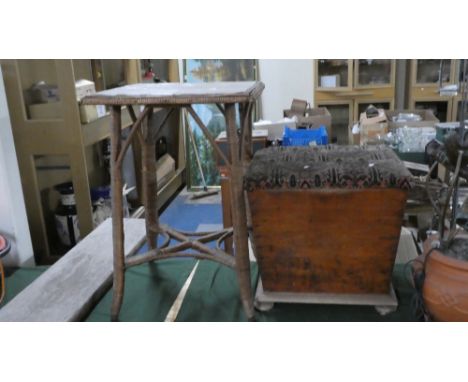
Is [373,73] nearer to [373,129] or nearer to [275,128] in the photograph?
[373,129]

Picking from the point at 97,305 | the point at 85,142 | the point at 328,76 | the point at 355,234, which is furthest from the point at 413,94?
the point at 97,305

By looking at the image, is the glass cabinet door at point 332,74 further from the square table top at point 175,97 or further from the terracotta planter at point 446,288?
the terracotta planter at point 446,288

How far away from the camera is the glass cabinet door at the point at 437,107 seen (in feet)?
16.2

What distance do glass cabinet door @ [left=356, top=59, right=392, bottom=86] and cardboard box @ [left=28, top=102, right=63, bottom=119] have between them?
329 cm

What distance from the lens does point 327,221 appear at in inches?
58.5

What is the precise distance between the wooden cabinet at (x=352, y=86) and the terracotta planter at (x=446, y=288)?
3.74m

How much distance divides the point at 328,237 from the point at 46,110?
2080mm

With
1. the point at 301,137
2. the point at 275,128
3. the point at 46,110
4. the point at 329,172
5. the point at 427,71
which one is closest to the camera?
the point at 329,172

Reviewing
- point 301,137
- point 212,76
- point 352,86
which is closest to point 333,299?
point 301,137

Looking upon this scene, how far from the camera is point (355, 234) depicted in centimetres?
149

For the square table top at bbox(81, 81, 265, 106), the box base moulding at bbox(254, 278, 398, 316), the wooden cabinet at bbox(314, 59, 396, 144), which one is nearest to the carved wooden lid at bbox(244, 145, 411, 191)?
the square table top at bbox(81, 81, 265, 106)

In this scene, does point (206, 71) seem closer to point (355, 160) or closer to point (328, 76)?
point (328, 76)

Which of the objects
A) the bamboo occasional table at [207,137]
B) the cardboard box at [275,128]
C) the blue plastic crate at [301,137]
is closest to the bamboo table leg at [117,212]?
the bamboo occasional table at [207,137]

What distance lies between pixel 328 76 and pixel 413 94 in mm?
915
